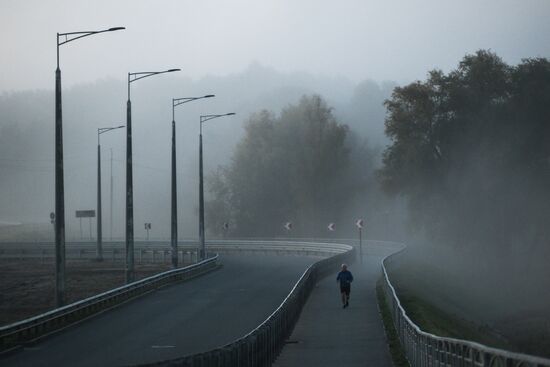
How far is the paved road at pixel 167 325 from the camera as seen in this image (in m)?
28.3

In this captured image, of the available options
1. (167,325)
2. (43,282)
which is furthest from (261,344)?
(43,282)

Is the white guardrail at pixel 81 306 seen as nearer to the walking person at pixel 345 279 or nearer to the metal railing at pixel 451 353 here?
the walking person at pixel 345 279

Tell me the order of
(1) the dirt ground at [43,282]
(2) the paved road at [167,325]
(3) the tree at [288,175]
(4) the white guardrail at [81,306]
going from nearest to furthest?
(2) the paved road at [167,325] < (4) the white guardrail at [81,306] < (1) the dirt ground at [43,282] < (3) the tree at [288,175]

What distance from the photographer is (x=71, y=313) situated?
3762 cm

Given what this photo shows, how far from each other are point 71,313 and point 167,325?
347 centimetres

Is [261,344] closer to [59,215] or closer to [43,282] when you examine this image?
[59,215]

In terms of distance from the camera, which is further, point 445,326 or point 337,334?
point 445,326

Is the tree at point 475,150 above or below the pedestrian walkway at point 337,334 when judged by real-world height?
above

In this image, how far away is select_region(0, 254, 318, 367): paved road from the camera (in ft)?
92.7

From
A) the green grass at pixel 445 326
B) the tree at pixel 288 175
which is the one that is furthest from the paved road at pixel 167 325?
the tree at pixel 288 175

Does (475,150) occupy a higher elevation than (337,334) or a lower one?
higher

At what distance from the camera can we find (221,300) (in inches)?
1891

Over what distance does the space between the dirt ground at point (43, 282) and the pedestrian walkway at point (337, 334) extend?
1091 centimetres

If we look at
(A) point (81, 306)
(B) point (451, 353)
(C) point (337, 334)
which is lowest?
(C) point (337, 334)
